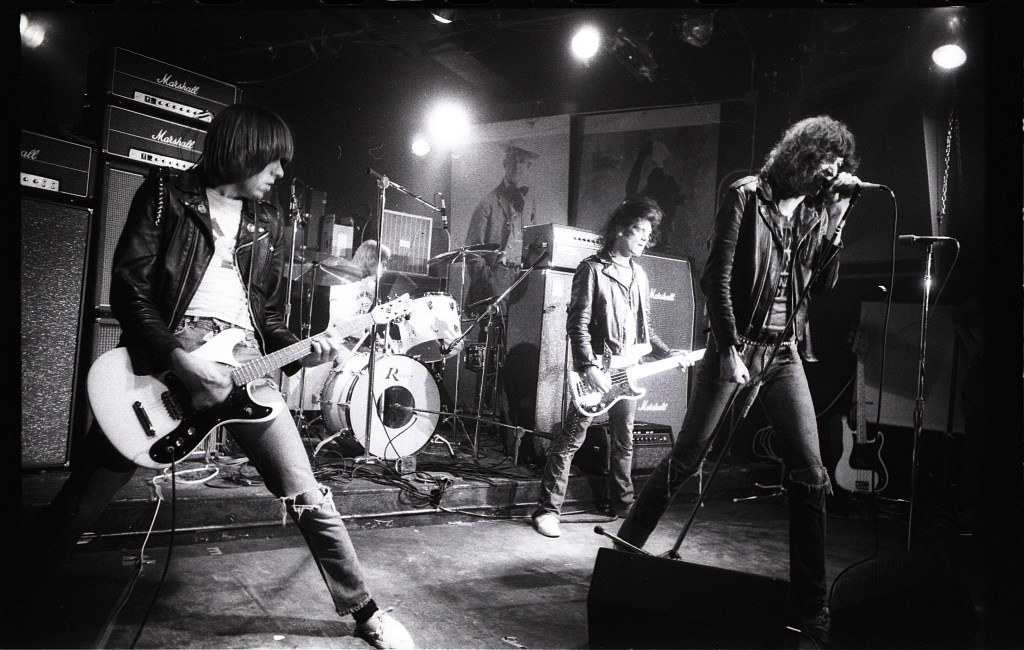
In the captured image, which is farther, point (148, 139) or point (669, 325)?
point (669, 325)

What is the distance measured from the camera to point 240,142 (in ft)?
6.77

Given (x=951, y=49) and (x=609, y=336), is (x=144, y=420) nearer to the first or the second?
(x=609, y=336)

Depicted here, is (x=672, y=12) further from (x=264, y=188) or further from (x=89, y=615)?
(x=89, y=615)

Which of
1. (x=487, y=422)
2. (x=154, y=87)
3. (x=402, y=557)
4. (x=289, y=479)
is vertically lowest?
(x=402, y=557)

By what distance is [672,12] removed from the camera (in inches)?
185

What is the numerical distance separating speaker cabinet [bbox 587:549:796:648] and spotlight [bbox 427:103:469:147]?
645 centimetres

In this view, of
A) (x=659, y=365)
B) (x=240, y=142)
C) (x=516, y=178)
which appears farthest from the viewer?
(x=516, y=178)

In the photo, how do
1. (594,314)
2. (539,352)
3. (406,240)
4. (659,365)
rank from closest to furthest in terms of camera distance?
(594,314) < (659,365) < (539,352) < (406,240)

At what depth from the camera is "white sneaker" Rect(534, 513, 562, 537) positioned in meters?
3.73

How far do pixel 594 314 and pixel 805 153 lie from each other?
5.81 ft

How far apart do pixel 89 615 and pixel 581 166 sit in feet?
18.5

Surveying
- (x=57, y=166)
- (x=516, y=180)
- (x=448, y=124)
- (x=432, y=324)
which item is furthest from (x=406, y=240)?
(x=57, y=166)

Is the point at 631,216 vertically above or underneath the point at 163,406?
above

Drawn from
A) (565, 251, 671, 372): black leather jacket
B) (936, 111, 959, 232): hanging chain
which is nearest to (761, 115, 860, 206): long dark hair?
(565, 251, 671, 372): black leather jacket
